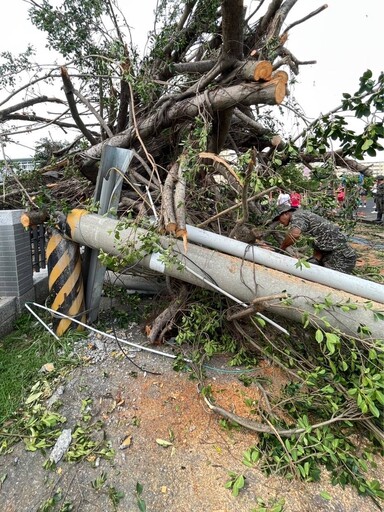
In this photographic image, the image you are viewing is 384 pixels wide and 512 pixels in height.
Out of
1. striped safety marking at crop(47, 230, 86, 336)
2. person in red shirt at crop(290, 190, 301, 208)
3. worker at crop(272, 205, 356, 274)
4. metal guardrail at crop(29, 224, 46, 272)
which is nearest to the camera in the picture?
striped safety marking at crop(47, 230, 86, 336)

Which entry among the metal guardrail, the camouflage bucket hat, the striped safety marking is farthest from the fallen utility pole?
the camouflage bucket hat

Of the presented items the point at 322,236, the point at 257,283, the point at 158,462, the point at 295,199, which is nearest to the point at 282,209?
the point at 295,199

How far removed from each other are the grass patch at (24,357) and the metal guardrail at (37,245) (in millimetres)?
770

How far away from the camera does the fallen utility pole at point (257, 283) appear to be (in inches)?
76.9

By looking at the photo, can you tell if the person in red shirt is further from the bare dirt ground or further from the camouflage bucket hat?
the bare dirt ground

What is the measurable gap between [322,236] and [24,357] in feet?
12.3

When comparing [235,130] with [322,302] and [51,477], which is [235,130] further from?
[51,477]

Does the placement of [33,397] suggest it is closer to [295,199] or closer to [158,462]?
[158,462]

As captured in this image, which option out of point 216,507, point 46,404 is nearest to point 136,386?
point 46,404

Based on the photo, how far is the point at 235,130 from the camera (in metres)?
4.30

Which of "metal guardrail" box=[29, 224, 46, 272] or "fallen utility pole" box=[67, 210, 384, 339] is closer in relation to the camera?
"fallen utility pole" box=[67, 210, 384, 339]

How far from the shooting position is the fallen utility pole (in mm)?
1953

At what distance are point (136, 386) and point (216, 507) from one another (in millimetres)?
989

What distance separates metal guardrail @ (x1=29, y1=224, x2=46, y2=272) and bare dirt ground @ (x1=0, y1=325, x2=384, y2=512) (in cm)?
195
